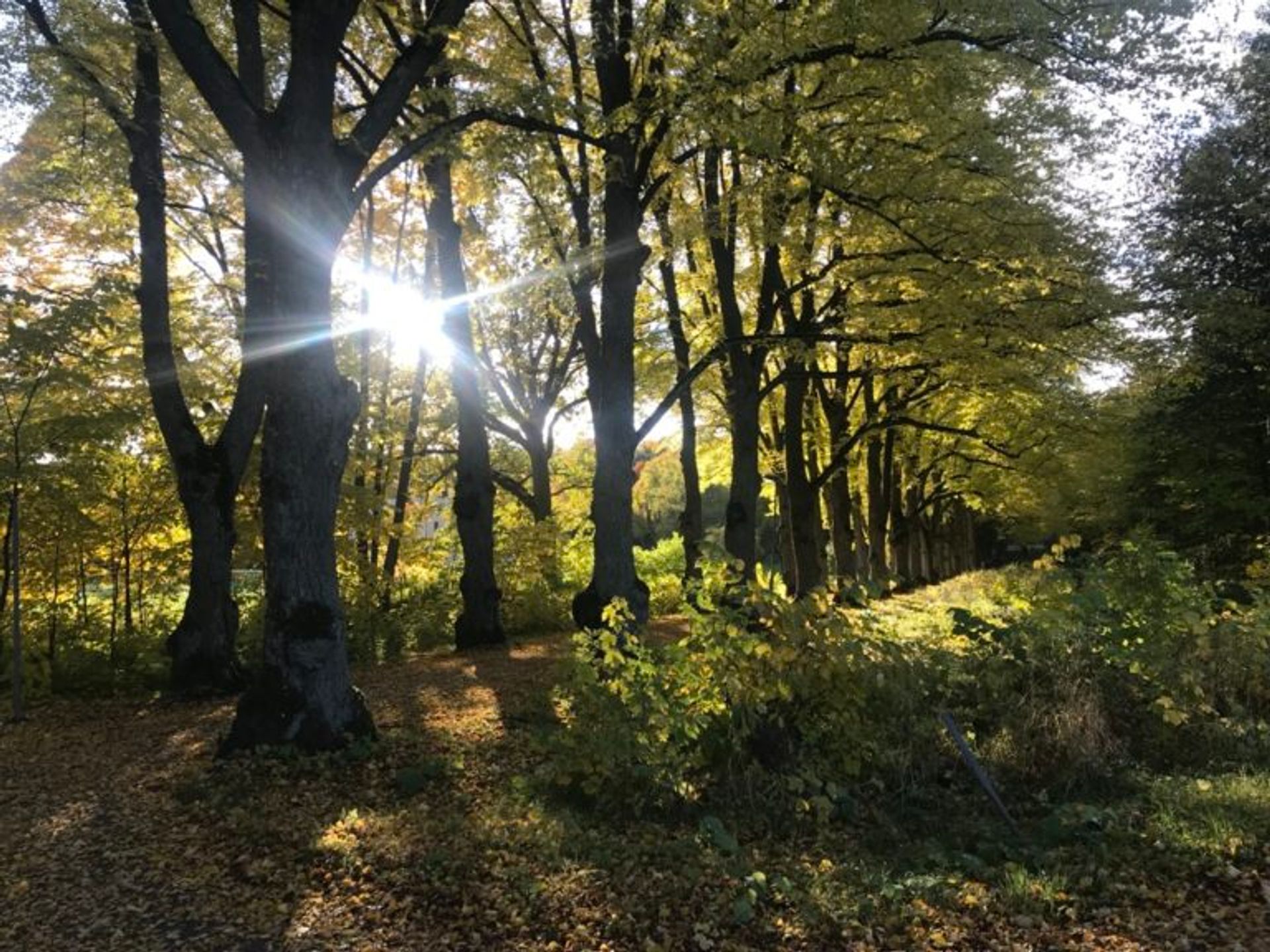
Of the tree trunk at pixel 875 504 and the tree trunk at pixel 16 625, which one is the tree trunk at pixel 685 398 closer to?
the tree trunk at pixel 875 504

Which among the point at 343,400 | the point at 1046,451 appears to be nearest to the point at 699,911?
the point at 343,400

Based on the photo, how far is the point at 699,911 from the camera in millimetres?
3730

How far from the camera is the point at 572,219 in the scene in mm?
12836

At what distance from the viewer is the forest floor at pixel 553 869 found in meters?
3.55

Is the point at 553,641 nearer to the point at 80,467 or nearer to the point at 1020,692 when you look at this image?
the point at 80,467

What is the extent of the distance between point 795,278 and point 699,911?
38.7 feet

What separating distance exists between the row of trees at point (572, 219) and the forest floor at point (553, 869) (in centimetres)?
104

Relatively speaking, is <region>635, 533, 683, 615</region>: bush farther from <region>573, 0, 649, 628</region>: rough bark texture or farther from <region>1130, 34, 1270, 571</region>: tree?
<region>1130, 34, 1270, 571</region>: tree

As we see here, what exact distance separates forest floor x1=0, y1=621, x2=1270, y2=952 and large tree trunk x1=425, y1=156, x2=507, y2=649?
624cm

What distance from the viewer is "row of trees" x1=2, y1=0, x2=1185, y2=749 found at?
5984mm

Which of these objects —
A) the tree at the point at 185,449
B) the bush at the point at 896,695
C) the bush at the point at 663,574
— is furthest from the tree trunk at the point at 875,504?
the tree at the point at 185,449

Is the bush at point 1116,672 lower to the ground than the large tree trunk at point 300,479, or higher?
lower

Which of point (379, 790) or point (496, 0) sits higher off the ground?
point (496, 0)

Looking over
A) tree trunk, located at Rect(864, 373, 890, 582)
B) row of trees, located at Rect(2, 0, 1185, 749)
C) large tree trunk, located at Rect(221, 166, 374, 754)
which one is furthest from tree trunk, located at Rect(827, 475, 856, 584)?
large tree trunk, located at Rect(221, 166, 374, 754)
